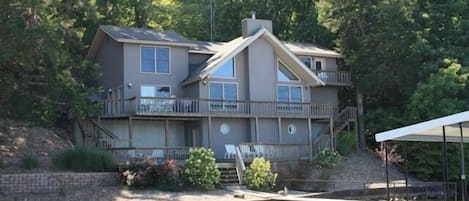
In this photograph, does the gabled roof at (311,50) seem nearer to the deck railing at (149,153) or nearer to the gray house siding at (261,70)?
the gray house siding at (261,70)

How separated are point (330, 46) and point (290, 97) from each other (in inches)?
328

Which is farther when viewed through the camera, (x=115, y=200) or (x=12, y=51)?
→ (x=12, y=51)

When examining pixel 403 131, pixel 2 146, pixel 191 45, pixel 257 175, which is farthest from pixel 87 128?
pixel 403 131

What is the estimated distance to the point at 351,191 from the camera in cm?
2436

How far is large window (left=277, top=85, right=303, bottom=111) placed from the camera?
34594mm

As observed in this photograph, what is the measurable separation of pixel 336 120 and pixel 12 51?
19.4m

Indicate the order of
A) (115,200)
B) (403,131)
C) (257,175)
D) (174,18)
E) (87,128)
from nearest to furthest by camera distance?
(403,131), (115,200), (257,175), (87,128), (174,18)

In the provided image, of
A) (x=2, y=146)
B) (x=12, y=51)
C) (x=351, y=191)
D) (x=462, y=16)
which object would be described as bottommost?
(x=351, y=191)

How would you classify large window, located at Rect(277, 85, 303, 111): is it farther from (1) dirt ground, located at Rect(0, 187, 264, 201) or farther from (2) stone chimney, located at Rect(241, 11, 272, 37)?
(1) dirt ground, located at Rect(0, 187, 264, 201)

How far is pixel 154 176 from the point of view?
24.0 metres

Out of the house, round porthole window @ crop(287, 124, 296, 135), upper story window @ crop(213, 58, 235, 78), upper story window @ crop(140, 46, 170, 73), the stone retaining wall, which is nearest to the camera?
the stone retaining wall

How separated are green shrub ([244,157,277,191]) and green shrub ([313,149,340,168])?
16.6 ft

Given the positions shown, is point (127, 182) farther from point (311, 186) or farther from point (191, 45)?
point (191, 45)

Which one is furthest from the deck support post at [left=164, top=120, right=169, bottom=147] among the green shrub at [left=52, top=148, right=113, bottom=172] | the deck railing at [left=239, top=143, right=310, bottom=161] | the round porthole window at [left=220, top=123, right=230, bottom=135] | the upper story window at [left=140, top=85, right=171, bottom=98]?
the green shrub at [left=52, top=148, right=113, bottom=172]
